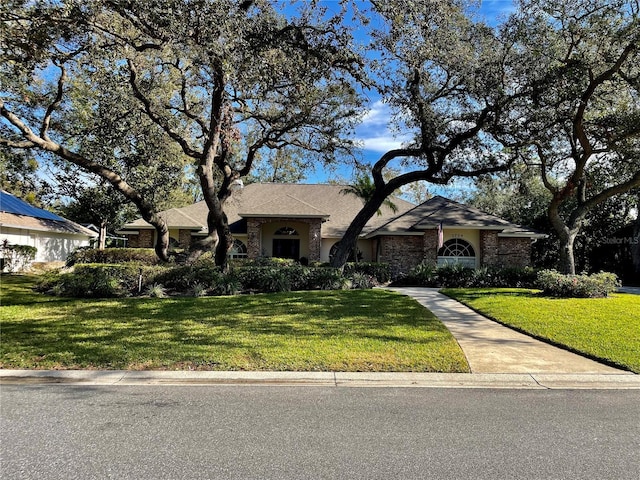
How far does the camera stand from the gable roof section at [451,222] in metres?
21.6

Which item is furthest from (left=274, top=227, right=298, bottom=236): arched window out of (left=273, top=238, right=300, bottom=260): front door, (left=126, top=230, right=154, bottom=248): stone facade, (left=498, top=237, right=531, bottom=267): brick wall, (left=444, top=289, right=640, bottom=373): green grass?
(left=444, top=289, right=640, bottom=373): green grass

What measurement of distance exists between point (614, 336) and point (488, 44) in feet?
30.4

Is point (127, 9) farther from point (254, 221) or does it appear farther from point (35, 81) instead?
point (254, 221)

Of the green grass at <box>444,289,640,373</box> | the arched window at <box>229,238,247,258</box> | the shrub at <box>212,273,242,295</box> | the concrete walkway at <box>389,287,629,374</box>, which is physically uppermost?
the arched window at <box>229,238,247,258</box>

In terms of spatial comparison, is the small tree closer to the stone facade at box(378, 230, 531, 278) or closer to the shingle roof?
the stone facade at box(378, 230, 531, 278)

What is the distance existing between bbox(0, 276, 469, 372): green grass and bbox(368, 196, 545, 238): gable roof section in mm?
9933

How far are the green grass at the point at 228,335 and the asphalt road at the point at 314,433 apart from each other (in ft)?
3.25

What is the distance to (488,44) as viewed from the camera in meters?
13.5

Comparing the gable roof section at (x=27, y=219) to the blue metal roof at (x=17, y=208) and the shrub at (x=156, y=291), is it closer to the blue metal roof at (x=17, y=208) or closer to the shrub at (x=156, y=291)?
the blue metal roof at (x=17, y=208)

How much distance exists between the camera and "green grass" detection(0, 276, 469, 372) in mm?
7129

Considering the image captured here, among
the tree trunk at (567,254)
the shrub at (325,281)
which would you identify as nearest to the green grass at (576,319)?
the tree trunk at (567,254)

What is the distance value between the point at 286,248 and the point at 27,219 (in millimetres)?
16056

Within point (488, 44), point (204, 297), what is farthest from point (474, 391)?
point (488, 44)

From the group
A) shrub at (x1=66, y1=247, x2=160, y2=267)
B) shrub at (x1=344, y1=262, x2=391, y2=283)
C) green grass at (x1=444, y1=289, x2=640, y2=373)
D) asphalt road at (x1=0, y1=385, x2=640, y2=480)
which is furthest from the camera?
shrub at (x1=66, y1=247, x2=160, y2=267)
